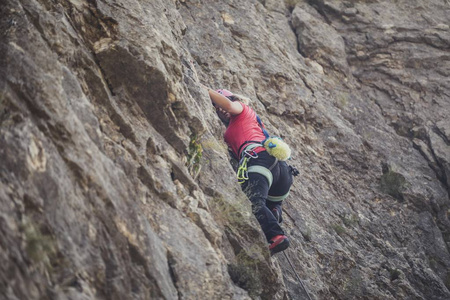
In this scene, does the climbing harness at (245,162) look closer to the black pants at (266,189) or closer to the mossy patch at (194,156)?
the black pants at (266,189)

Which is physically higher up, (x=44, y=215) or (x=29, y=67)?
(x=29, y=67)

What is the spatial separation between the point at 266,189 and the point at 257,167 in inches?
13.4

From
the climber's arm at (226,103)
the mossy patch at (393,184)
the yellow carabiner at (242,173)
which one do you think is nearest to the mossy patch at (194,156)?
the yellow carabiner at (242,173)

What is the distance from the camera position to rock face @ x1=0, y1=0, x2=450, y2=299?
3953 mm

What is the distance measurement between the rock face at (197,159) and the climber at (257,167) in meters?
0.28

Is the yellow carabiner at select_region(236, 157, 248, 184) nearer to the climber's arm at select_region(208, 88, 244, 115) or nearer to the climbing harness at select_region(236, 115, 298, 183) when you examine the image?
the climbing harness at select_region(236, 115, 298, 183)

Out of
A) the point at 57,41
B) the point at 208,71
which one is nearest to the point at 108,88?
the point at 57,41

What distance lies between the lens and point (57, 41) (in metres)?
5.05

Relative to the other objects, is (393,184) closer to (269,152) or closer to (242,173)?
(269,152)

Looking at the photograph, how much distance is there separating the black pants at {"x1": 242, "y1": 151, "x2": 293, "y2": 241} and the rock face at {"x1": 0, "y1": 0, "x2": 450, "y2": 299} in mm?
388

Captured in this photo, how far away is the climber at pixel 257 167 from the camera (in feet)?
22.9

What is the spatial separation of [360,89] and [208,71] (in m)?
5.60

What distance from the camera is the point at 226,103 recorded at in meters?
8.06

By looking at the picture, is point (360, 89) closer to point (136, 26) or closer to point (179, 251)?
point (136, 26)
